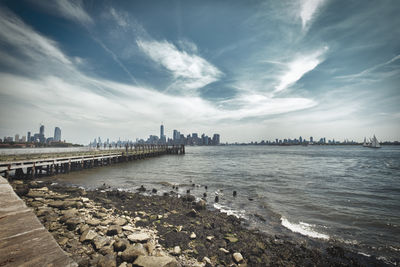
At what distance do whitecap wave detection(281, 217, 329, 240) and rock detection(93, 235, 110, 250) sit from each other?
8.41 m

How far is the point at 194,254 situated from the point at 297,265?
11.7ft

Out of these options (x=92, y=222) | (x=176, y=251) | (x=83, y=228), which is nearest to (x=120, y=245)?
(x=176, y=251)

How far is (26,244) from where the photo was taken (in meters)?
3.02

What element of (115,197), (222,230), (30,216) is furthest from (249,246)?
(115,197)

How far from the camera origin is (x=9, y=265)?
2.52 meters

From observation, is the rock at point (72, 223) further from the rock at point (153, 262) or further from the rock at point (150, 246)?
the rock at point (153, 262)

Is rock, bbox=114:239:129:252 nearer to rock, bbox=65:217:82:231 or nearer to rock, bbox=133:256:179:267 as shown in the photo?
rock, bbox=133:256:179:267

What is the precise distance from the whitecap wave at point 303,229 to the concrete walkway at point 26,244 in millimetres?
9409

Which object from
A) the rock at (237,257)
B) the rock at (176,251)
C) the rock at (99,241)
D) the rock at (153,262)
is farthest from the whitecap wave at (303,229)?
the rock at (99,241)

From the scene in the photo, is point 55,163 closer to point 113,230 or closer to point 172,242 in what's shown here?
point 113,230

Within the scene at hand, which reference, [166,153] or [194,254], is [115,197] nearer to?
[194,254]

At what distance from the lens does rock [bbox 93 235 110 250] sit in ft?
17.6

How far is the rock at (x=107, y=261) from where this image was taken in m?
4.44

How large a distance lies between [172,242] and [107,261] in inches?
94.5
